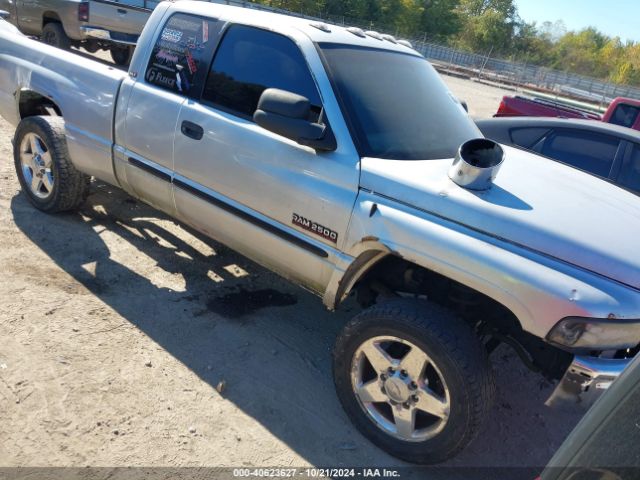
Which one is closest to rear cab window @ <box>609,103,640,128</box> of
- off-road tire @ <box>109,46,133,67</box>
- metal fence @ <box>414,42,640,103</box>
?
off-road tire @ <box>109,46,133,67</box>

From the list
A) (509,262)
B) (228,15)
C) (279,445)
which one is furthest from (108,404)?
(228,15)

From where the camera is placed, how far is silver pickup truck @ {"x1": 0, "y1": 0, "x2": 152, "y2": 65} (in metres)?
8.30

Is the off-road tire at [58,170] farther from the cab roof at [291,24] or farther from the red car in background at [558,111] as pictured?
the red car in background at [558,111]

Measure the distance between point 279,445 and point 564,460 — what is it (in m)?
1.63

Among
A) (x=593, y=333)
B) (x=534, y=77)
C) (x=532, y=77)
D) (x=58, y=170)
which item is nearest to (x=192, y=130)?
(x=58, y=170)

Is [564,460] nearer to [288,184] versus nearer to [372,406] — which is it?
[372,406]

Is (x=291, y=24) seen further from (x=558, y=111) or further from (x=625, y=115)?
(x=625, y=115)

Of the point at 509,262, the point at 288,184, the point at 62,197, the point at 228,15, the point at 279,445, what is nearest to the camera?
the point at 509,262

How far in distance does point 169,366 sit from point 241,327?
1.99ft

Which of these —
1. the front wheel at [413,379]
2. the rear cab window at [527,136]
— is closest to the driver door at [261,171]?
the front wheel at [413,379]

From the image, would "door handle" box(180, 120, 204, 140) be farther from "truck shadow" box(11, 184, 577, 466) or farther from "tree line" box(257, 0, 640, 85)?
"tree line" box(257, 0, 640, 85)

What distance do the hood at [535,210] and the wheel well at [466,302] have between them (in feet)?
1.37

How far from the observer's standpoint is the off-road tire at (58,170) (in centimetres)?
415

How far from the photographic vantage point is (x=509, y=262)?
2240 mm
